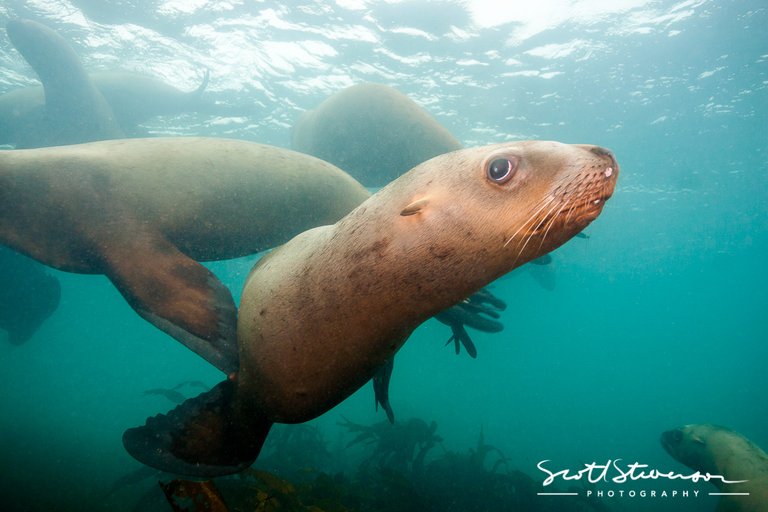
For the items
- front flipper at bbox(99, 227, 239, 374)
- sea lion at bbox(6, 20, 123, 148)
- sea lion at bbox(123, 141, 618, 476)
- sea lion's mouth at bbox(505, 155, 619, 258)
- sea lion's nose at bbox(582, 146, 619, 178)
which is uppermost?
sea lion's nose at bbox(582, 146, 619, 178)

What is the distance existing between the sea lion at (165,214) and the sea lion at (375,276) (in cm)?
42

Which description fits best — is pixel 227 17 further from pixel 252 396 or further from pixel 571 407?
pixel 571 407

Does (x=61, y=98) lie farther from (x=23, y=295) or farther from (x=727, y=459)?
(x=727, y=459)

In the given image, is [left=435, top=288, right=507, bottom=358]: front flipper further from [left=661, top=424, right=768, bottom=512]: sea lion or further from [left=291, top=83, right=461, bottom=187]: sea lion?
[left=661, top=424, right=768, bottom=512]: sea lion

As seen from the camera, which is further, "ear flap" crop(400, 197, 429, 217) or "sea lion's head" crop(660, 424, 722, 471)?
"sea lion's head" crop(660, 424, 722, 471)

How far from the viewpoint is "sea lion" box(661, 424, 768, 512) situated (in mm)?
6176

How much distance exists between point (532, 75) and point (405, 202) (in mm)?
14963

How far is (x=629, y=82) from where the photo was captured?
49.2 feet

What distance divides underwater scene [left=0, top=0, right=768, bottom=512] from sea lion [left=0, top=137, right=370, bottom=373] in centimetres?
2

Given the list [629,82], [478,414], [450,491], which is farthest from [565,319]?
[450,491]

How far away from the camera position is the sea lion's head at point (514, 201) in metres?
1.38

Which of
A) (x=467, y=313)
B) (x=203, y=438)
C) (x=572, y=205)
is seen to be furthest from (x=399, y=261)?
(x=467, y=313)
